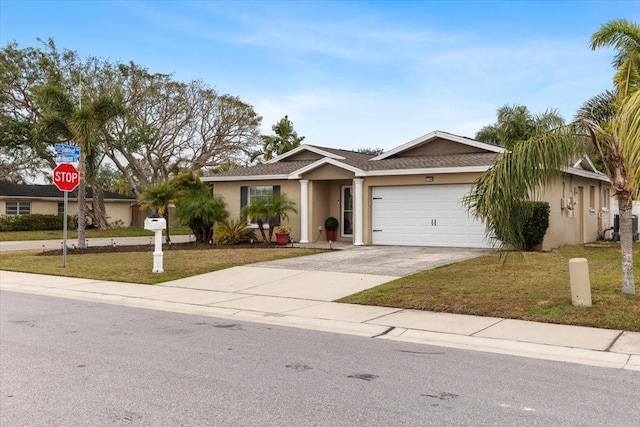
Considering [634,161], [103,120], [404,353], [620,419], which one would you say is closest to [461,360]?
[404,353]

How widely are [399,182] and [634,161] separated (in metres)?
11.8

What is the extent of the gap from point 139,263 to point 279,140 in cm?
2915

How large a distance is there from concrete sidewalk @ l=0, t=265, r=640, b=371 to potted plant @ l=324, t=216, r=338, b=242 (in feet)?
23.7

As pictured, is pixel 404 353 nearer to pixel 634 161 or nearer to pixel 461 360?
pixel 461 360

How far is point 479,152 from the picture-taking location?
70.9 ft

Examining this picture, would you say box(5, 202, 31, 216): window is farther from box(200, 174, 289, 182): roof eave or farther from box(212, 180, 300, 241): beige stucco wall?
box(212, 180, 300, 241): beige stucco wall

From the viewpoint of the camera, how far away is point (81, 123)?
21703 millimetres

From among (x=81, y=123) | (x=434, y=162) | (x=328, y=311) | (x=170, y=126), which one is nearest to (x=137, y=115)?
(x=170, y=126)

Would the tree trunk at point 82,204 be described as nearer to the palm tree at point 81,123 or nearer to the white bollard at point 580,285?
the palm tree at point 81,123

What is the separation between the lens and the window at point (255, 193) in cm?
2280

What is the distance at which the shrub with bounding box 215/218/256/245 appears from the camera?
22.0 meters

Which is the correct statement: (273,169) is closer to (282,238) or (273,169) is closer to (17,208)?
(282,238)

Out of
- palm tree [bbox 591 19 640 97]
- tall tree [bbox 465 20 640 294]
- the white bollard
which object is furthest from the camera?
palm tree [bbox 591 19 640 97]

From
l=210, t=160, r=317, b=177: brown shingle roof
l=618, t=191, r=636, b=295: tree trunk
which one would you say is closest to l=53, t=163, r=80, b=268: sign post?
l=210, t=160, r=317, b=177: brown shingle roof
